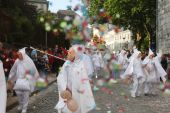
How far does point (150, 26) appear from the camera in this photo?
56219mm

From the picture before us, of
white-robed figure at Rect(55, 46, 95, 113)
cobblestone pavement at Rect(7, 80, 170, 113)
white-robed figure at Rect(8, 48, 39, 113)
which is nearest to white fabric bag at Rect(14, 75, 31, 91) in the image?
white-robed figure at Rect(8, 48, 39, 113)

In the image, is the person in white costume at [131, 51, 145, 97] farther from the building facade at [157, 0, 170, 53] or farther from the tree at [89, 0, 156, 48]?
→ the tree at [89, 0, 156, 48]

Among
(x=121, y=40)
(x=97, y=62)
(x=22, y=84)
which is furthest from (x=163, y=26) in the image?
(x=121, y=40)

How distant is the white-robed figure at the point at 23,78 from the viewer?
14820mm

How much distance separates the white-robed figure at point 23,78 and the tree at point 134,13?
117 feet

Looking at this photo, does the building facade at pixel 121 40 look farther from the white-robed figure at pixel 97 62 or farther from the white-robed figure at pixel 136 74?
the white-robed figure at pixel 136 74

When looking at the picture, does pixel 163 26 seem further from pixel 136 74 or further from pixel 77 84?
pixel 77 84

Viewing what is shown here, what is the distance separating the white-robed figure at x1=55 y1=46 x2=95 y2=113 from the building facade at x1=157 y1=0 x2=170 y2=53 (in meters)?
28.7

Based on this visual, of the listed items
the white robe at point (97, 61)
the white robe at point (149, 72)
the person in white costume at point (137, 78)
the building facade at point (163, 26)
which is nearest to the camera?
the person in white costume at point (137, 78)

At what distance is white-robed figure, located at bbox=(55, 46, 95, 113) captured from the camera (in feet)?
35.1

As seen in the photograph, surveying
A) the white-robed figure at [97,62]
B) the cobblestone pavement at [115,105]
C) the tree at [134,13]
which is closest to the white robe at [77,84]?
the cobblestone pavement at [115,105]

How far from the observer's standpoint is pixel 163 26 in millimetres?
41281

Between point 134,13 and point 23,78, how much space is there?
38.6m

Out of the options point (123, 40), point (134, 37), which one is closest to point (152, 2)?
point (134, 37)
